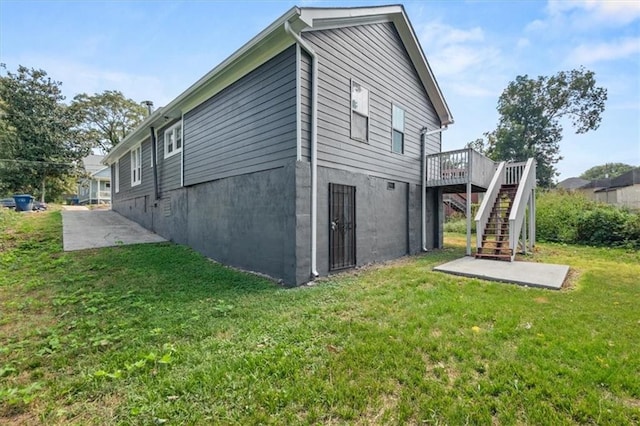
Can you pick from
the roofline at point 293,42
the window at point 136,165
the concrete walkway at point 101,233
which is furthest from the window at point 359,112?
the window at point 136,165

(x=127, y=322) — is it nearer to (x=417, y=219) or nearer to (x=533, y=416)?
(x=533, y=416)

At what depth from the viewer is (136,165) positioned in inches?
541

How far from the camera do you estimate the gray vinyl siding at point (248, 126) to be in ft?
19.4

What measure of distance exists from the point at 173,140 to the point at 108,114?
99.7 ft

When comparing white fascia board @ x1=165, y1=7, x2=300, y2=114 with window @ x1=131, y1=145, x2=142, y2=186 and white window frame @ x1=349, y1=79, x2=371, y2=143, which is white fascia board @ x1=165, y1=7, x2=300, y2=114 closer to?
white window frame @ x1=349, y1=79, x2=371, y2=143

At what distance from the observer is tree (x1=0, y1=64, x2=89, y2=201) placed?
20469 millimetres

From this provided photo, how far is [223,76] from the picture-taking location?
7309 millimetres

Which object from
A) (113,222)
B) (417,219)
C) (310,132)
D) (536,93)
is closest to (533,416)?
(310,132)

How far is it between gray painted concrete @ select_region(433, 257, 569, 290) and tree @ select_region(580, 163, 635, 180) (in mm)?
69020

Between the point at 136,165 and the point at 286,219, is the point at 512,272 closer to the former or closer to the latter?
the point at 286,219

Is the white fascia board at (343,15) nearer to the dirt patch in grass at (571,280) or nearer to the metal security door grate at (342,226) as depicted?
the metal security door grate at (342,226)

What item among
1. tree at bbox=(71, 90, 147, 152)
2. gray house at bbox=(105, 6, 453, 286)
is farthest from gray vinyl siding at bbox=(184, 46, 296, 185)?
tree at bbox=(71, 90, 147, 152)

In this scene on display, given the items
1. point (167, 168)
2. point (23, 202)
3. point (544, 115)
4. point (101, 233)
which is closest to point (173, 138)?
point (167, 168)

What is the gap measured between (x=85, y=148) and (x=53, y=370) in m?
27.8
